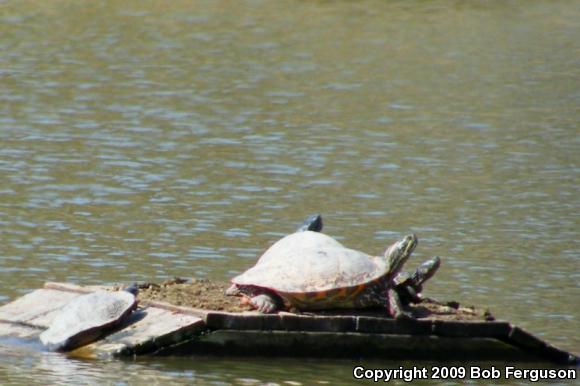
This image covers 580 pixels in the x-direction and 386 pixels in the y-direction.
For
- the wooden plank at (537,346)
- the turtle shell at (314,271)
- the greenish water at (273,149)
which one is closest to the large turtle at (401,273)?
the turtle shell at (314,271)

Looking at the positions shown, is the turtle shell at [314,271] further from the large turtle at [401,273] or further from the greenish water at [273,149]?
the greenish water at [273,149]

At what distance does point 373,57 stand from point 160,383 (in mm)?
22213

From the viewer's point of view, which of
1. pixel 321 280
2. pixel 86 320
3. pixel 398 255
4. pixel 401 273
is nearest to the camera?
pixel 86 320

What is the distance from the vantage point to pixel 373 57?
3150cm

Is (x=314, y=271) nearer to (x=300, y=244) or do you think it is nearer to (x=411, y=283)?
(x=300, y=244)

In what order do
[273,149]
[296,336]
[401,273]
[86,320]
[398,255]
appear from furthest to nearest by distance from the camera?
[273,149] < [401,273] < [398,255] < [296,336] < [86,320]

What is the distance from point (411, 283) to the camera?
11.1 meters

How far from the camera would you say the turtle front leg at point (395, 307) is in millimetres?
10602

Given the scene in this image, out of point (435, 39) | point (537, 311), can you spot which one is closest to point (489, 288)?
point (537, 311)

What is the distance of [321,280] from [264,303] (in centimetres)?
42

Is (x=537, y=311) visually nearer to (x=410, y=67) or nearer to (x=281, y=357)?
(x=281, y=357)

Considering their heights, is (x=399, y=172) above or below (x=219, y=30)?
below

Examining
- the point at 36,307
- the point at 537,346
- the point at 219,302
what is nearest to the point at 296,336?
the point at 219,302

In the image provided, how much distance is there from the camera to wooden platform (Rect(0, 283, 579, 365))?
1034cm
